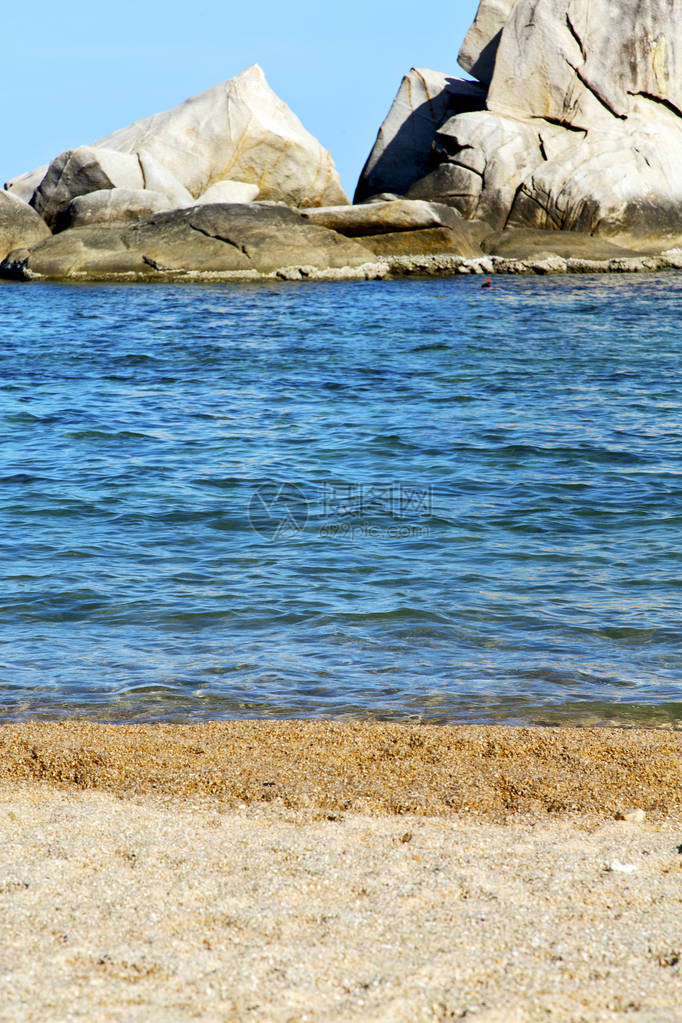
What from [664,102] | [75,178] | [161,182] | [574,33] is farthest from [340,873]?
[664,102]

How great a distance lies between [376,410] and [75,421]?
11.9 feet

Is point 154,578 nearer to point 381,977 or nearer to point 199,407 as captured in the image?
point 381,977

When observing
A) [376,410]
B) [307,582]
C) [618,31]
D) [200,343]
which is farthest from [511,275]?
[307,582]

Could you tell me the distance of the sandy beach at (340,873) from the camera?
226cm

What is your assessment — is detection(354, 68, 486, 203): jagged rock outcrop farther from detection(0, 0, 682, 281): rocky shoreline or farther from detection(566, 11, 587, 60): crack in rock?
detection(566, 11, 587, 60): crack in rock

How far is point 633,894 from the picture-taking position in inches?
108

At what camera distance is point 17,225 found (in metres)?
28.0

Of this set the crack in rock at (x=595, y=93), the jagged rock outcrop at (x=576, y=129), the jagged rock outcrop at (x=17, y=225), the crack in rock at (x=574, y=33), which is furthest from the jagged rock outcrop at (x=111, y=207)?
the crack in rock at (x=574, y=33)

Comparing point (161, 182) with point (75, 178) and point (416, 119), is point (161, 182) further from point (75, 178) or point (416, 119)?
point (416, 119)

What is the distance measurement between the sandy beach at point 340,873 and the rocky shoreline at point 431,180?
23.5 meters

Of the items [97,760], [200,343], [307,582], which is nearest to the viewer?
[97,760]

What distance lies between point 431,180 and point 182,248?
960cm

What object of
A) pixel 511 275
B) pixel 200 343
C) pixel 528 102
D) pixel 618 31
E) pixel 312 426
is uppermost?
pixel 618 31

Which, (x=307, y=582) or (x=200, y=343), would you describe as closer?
(x=307, y=582)
